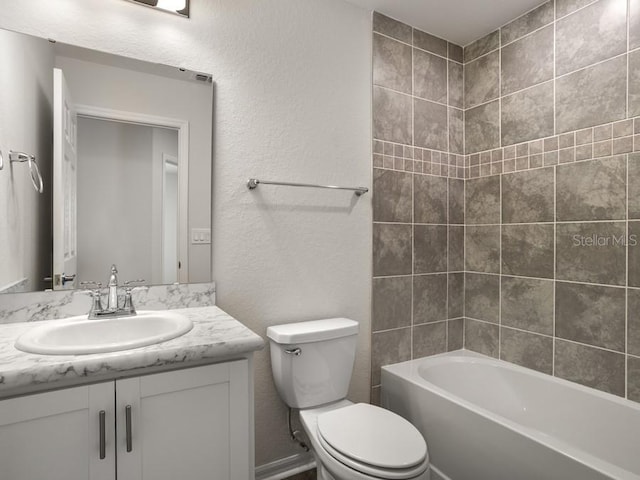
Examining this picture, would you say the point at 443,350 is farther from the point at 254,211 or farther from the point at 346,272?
the point at 254,211

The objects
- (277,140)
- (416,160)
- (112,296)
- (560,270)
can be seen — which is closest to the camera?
(112,296)

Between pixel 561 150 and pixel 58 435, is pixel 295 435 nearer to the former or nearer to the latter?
pixel 58 435

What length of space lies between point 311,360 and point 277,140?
1.06 meters

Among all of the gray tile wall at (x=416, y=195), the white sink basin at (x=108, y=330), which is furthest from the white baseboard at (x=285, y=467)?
the white sink basin at (x=108, y=330)

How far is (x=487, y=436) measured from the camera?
147 cm

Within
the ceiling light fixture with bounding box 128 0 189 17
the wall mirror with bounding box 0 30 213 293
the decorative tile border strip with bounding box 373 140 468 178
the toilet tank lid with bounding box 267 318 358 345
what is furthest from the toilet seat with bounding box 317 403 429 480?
the ceiling light fixture with bounding box 128 0 189 17

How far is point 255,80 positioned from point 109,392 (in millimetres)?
1417

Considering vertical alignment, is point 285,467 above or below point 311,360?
below

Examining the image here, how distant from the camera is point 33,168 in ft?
4.37

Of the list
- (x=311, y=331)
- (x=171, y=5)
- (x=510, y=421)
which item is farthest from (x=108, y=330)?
(x=510, y=421)

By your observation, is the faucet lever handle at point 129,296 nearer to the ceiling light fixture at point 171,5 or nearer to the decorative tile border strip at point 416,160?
the ceiling light fixture at point 171,5

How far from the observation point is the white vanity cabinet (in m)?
0.89

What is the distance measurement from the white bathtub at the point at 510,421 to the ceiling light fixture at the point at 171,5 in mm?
2016

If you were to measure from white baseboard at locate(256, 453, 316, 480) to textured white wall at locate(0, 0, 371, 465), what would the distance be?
39 mm
